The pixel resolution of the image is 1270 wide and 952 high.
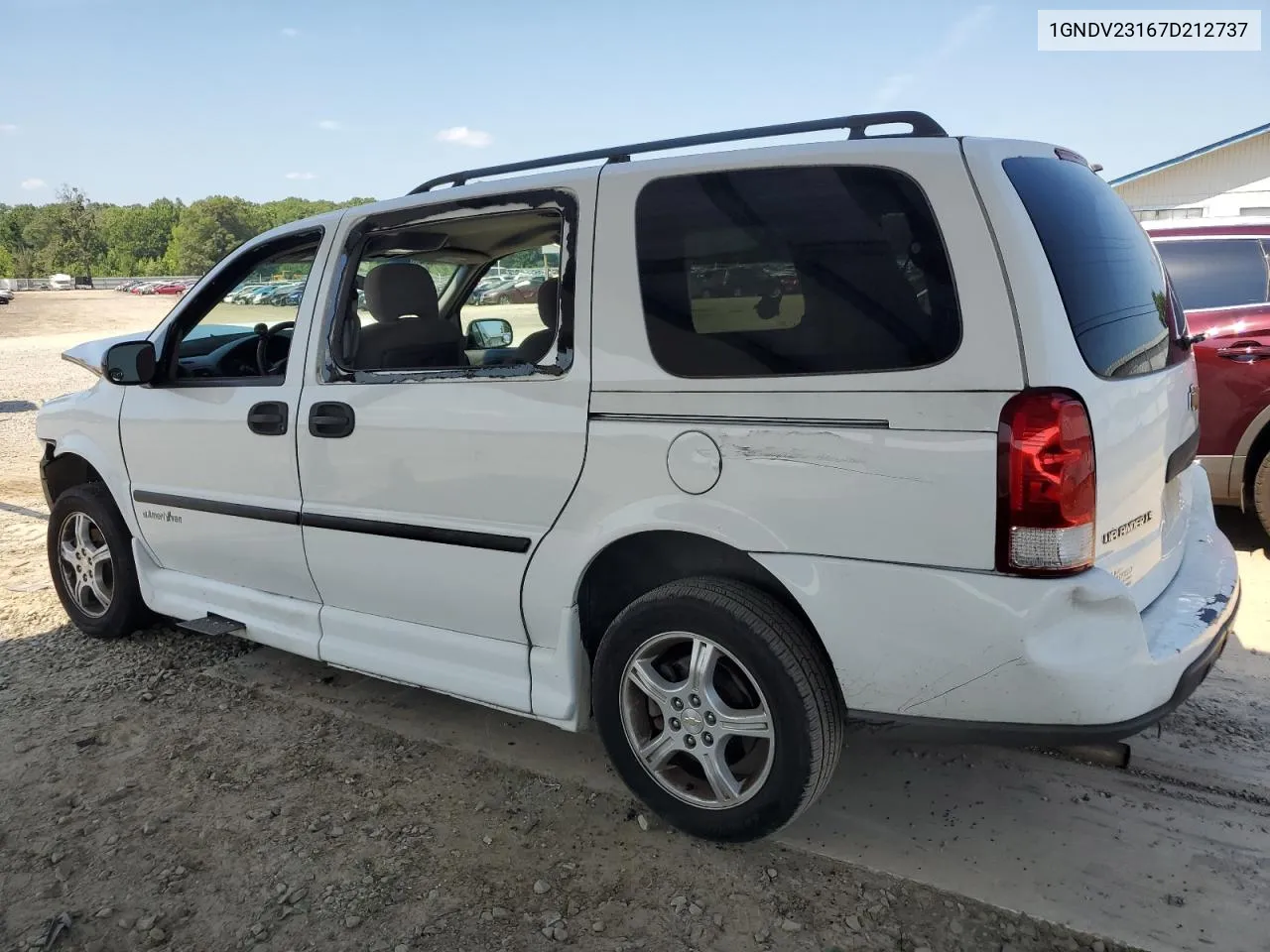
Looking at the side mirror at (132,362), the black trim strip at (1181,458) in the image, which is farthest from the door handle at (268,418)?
the black trim strip at (1181,458)

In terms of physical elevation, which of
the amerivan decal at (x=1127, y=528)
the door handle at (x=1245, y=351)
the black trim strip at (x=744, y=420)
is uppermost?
the black trim strip at (x=744, y=420)

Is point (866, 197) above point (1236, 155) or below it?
below

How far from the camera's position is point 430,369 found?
3.11 m

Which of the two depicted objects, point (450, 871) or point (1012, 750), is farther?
point (1012, 750)

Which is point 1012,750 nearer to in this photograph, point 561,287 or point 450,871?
point 450,871

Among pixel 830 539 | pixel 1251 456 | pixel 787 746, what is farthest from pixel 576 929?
pixel 1251 456

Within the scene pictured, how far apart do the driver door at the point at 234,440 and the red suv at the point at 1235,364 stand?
4423 millimetres

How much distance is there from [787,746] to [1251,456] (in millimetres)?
4047

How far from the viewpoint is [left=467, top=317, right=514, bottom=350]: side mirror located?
3987 mm

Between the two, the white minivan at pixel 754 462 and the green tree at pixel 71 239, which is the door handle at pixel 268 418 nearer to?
the white minivan at pixel 754 462

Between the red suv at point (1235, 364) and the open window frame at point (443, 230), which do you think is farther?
the red suv at point (1235, 364)

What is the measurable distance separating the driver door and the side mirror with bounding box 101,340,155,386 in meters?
0.08

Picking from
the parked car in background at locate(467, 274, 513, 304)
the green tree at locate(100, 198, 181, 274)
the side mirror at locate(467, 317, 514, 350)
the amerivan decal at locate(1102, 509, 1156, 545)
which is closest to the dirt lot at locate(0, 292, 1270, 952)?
the amerivan decal at locate(1102, 509, 1156, 545)

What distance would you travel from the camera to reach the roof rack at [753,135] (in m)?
2.54
